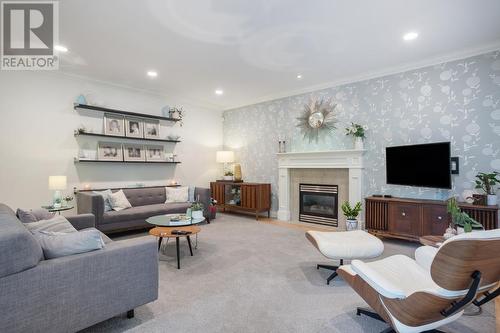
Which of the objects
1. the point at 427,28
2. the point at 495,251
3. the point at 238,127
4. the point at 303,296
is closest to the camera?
the point at 495,251

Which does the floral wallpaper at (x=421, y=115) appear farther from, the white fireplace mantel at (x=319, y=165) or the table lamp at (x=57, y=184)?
the table lamp at (x=57, y=184)

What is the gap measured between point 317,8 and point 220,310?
9.64 feet

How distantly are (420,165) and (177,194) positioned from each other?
4.19m

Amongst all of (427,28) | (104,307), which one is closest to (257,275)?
(104,307)

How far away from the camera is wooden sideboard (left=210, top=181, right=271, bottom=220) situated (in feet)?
17.7

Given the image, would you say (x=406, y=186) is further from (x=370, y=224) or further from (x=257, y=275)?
(x=257, y=275)

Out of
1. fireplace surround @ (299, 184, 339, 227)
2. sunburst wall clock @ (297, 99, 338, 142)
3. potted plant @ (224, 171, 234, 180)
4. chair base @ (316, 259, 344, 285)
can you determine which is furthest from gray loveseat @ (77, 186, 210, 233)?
chair base @ (316, 259, 344, 285)

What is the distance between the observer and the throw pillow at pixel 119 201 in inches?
Result: 166

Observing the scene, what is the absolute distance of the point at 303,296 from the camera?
7.30 feet

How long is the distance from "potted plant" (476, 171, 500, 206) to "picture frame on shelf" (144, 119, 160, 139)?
5426 millimetres

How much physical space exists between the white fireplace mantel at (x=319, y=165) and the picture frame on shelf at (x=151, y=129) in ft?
8.76

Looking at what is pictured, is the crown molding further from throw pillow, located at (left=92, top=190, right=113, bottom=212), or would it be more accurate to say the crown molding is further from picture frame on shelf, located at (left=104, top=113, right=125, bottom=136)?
throw pillow, located at (left=92, top=190, right=113, bottom=212)

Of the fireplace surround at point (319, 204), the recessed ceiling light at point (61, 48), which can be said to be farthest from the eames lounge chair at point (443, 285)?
the recessed ceiling light at point (61, 48)

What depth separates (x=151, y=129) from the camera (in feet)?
17.4
